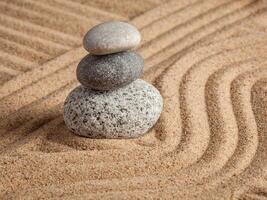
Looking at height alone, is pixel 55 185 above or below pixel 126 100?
below

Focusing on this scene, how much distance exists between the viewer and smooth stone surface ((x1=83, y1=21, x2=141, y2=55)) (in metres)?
3.06

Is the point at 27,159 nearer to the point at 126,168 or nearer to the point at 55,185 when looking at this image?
the point at 55,185

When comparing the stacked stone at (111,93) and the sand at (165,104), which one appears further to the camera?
the stacked stone at (111,93)

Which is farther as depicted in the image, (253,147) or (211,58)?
(211,58)

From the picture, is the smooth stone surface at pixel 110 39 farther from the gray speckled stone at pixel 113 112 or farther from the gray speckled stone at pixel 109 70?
the gray speckled stone at pixel 113 112

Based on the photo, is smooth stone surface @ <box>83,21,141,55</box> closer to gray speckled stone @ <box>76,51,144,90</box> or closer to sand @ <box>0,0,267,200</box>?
gray speckled stone @ <box>76,51,144,90</box>

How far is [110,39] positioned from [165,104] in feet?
1.92

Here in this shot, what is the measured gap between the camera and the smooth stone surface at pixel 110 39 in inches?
121

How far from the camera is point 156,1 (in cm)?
481

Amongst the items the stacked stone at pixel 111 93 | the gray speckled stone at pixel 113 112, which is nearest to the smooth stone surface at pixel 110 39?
the stacked stone at pixel 111 93

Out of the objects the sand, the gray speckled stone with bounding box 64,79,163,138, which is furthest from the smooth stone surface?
the sand

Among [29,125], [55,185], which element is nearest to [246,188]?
[55,185]

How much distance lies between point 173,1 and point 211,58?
3.12ft

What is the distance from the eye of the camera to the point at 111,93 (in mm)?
3164
